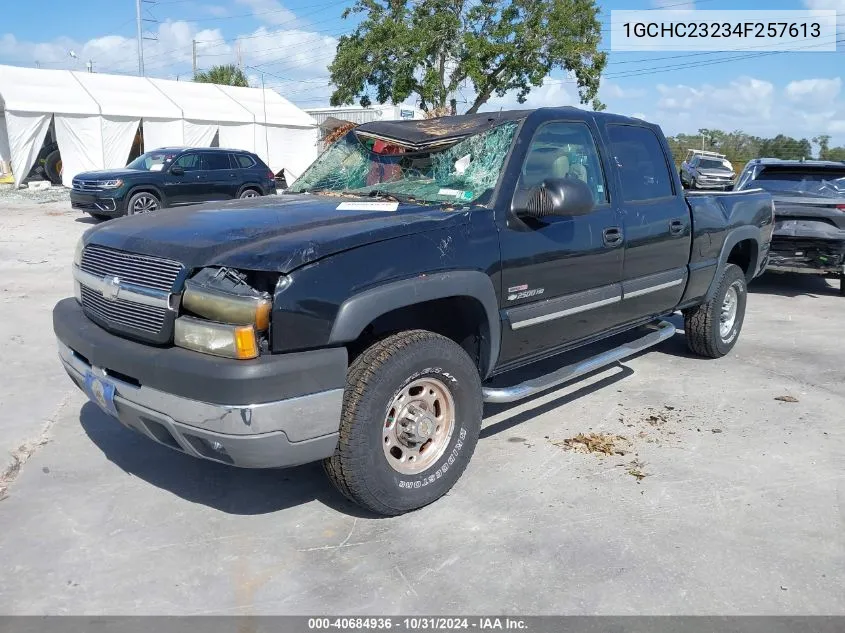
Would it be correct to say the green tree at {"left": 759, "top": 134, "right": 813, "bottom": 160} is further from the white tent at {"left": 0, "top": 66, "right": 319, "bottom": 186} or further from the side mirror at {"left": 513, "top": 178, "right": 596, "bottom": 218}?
the side mirror at {"left": 513, "top": 178, "right": 596, "bottom": 218}

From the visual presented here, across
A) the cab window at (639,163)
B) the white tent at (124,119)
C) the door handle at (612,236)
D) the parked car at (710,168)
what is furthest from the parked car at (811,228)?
the white tent at (124,119)

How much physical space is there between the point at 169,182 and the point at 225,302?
46.7 feet

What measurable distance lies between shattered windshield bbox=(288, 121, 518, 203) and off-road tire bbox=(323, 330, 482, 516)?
97cm

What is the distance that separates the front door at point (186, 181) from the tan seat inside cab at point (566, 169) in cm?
1316

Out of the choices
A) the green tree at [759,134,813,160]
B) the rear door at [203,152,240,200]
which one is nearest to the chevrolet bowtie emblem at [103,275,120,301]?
the rear door at [203,152,240,200]

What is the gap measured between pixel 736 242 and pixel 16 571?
5.42 m

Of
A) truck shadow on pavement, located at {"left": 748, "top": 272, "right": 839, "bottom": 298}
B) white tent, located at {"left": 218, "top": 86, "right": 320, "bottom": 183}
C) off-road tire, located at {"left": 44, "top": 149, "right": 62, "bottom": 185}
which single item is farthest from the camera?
white tent, located at {"left": 218, "top": 86, "right": 320, "bottom": 183}

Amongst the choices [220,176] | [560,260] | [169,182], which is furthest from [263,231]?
[220,176]

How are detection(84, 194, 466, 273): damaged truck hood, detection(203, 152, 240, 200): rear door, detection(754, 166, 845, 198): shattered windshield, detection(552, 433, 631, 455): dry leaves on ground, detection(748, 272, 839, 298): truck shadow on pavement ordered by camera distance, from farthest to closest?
detection(203, 152, 240, 200): rear door < detection(748, 272, 839, 298): truck shadow on pavement < detection(754, 166, 845, 198): shattered windshield < detection(552, 433, 631, 455): dry leaves on ground < detection(84, 194, 466, 273): damaged truck hood

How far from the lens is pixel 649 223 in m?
4.97

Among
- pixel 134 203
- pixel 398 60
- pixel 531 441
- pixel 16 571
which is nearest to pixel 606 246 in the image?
pixel 531 441

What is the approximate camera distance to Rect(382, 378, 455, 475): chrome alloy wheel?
3521mm

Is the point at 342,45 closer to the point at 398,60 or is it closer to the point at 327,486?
the point at 398,60
